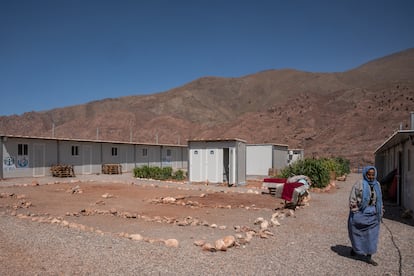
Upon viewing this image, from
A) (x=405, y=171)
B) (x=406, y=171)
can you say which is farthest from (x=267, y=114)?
(x=406, y=171)

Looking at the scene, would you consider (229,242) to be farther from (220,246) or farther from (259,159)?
(259,159)

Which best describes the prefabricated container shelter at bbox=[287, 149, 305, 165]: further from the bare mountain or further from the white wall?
the bare mountain

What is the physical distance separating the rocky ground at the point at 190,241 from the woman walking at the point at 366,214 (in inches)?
12.1

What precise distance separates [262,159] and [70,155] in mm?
13479

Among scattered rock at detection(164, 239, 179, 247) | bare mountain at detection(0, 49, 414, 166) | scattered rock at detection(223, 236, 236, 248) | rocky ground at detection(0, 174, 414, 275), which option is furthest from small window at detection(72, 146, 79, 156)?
scattered rock at detection(223, 236, 236, 248)

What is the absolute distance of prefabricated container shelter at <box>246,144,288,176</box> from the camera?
27109 mm

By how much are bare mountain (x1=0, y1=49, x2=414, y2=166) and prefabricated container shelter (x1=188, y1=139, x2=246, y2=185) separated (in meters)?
13.5

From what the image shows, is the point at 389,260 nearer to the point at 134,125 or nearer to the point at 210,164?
the point at 210,164

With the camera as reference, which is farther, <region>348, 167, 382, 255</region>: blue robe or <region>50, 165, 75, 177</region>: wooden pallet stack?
<region>50, 165, 75, 177</region>: wooden pallet stack

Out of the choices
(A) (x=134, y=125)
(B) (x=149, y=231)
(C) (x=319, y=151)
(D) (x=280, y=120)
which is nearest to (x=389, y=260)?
(B) (x=149, y=231)

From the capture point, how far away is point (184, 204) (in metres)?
A: 13.6

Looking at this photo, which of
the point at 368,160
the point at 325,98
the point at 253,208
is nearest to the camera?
the point at 253,208

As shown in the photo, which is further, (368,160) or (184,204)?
(368,160)

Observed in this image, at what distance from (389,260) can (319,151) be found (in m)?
44.5
